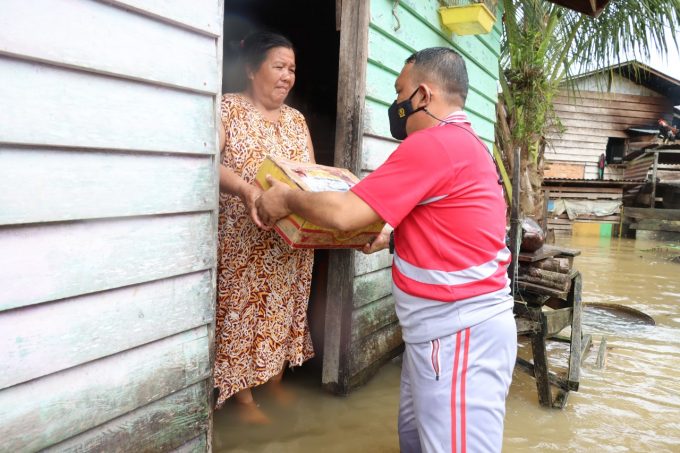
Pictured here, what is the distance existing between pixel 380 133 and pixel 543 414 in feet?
7.28

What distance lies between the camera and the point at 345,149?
316 centimetres

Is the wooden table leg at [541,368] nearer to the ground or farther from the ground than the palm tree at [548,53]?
nearer to the ground

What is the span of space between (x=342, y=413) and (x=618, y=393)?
227 centimetres

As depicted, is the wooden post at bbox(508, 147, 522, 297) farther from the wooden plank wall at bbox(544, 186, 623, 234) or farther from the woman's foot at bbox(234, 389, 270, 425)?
the wooden plank wall at bbox(544, 186, 623, 234)

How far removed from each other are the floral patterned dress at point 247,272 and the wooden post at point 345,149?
42 centimetres

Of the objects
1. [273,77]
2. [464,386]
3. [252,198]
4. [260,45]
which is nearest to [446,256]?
[464,386]

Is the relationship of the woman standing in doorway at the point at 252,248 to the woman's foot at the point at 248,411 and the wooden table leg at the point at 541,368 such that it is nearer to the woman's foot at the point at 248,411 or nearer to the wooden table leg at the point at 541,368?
the woman's foot at the point at 248,411

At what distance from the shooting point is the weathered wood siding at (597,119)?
19.3m

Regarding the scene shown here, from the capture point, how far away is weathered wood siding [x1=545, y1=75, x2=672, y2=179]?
19.3 meters

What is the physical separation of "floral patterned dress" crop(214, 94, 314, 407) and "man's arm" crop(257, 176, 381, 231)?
0.51 metres

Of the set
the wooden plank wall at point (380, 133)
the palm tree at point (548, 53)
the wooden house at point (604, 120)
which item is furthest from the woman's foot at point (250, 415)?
the wooden house at point (604, 120)

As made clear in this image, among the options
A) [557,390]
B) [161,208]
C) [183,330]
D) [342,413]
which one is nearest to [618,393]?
[557,390]

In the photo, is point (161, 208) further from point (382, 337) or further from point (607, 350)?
point (607, 350)

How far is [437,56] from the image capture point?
6.23 ft
